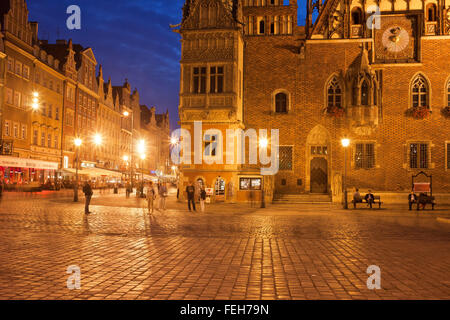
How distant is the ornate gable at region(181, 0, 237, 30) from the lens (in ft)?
95.9

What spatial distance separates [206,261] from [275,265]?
1.35m

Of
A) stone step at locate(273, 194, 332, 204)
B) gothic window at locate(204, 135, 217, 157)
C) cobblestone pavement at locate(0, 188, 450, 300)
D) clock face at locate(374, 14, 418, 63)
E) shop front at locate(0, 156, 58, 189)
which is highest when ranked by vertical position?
clock face at locate(374, 14, 418, 63)

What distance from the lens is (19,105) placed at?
44.6m

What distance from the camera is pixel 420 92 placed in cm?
3062

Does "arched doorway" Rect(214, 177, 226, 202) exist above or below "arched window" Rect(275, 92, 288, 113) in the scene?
below

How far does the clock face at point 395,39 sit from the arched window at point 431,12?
1868mm

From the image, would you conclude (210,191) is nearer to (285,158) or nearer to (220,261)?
(285,158)

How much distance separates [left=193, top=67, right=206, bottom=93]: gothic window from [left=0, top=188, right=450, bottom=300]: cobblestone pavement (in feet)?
53.5

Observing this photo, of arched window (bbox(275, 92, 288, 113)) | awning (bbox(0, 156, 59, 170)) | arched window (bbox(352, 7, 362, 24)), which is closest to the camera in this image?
arched window (bbox(352, 7, 362, 24))

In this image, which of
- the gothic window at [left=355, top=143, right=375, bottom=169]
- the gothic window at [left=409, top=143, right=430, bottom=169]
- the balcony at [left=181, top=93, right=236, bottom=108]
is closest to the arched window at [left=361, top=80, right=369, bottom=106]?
the gothic window at [left=355, top=143, right=375, bottom=169]

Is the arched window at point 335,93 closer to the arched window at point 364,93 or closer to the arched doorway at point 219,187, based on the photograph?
the arched window at point 364,93

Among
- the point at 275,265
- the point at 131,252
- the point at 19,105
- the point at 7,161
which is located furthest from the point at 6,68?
the point at 275,265

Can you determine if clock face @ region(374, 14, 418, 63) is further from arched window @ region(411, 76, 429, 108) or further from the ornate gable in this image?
the ornate gable

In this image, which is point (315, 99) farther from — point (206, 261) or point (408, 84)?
point (206, 261)
